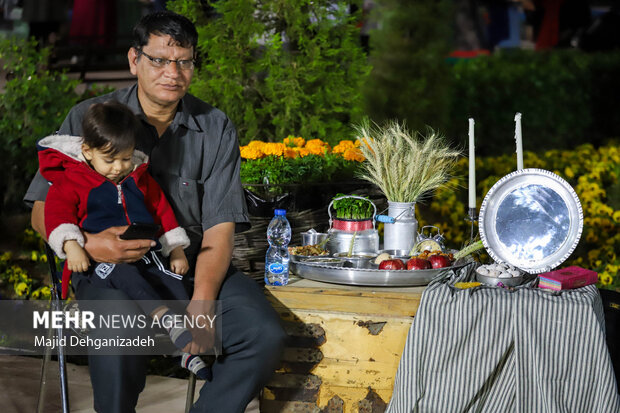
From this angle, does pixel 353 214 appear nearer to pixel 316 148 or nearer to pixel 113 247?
pixel 316 148

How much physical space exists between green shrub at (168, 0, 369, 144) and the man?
2.01 metres

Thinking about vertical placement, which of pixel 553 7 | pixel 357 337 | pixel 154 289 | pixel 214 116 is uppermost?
pixel 553 7

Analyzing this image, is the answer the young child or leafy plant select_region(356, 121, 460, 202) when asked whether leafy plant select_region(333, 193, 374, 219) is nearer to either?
leafy plant select_region(356, 121, 460, 202)

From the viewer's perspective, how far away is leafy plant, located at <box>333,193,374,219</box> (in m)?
3.47

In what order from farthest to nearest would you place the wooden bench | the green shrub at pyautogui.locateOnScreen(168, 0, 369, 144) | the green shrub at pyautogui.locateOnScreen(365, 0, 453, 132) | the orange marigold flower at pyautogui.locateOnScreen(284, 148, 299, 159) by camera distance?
the green shrub at pyautogui.locateOnScreen(365, 0, 453, 132)
the green shrub at pyautogui.locateOnScreen(168, 0, 369, 144)
the orange marigold flower at pyautogui.locateOnScreen(284, 148, 299, 159)
the wooden bench

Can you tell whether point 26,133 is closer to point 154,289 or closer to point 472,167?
point 154,289

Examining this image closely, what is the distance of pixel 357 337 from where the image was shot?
3031 millimetres

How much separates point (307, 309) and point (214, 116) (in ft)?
2.93

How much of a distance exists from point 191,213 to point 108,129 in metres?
0.62

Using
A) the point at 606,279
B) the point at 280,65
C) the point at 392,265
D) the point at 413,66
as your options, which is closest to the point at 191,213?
the point at 392,265

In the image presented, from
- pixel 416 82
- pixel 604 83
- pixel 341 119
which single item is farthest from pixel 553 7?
pixel 341 119

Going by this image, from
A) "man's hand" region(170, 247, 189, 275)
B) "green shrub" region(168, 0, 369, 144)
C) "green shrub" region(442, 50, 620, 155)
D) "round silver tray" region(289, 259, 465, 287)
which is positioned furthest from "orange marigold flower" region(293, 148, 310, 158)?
"green shrub" region(442, 50, 620, 155)

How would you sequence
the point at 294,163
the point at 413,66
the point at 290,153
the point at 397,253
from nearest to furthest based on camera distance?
the point at 397,253, the point at 294,163, the point at 290,153, the point at 413,66

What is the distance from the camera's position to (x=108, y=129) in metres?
2.71
